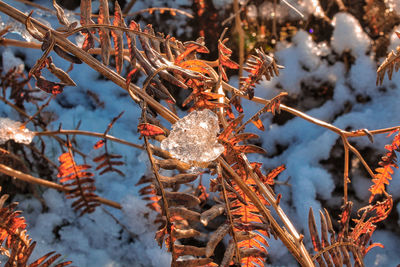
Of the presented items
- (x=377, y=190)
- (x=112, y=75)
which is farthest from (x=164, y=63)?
(x=377, y=190)

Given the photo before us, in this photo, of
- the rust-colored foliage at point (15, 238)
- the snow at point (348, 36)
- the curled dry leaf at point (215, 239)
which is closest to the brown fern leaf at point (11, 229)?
the rust-colored foliage at point (15, 238)

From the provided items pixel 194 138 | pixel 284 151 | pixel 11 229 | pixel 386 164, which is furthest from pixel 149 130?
pixel 284 151

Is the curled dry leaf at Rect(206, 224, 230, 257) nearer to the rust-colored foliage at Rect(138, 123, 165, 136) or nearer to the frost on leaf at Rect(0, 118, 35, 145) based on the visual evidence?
the rust-colored foliage at Rect(138, 123, 165, 136)

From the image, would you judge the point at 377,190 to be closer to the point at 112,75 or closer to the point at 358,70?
the point at 112,75

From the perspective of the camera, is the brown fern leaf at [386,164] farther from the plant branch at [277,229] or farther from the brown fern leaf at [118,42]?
the brown fern leaf at [118,42]

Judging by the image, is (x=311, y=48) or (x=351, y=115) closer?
(x=351, y=115)

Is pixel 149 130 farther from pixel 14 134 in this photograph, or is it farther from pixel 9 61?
pixel 9 61

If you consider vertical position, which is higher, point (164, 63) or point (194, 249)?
point (164, 63)
